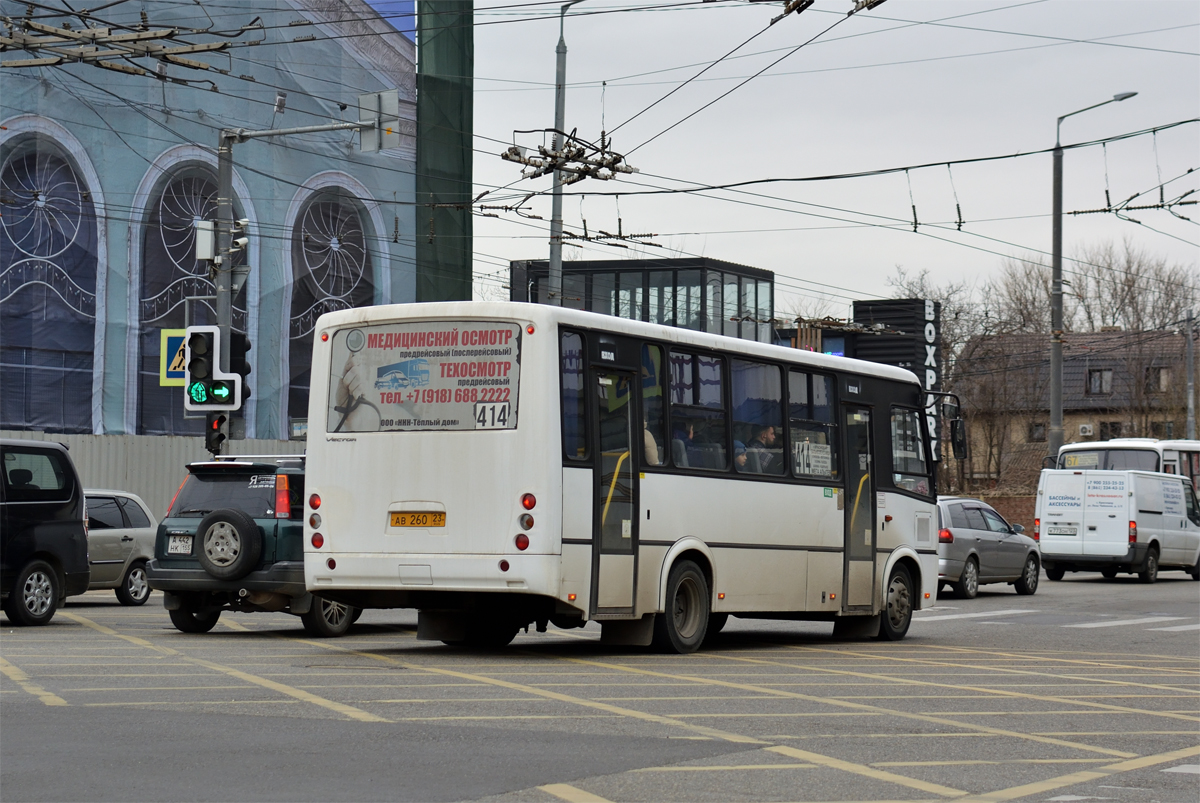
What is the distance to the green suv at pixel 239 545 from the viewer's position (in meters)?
15.0

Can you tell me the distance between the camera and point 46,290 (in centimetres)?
3178

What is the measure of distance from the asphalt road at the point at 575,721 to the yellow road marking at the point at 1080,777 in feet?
0.08

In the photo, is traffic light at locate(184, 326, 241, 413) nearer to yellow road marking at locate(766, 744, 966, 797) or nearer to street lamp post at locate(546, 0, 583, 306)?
street lamp post at locate(546, 0, 583, 306)

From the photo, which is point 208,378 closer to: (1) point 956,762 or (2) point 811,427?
(2) point 811,427

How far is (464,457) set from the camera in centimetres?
1309

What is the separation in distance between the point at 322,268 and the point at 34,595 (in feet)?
69.6

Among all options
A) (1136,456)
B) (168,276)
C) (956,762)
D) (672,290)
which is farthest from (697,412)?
(672,290)

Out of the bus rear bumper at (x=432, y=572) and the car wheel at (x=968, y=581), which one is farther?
the car wheel at (x=968, y=581)

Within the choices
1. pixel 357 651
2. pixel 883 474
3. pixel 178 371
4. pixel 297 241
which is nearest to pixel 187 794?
pixel 357 651

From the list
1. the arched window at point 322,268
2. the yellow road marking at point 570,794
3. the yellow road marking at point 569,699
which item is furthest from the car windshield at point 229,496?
the arched window at point 322,268

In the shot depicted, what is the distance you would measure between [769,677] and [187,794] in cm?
648

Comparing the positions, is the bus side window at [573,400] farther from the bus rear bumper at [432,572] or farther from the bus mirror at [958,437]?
the bus mirror at [958,437]

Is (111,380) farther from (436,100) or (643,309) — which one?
(643,309)

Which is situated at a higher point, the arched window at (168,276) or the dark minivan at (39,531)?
the arched window at (168,276)
